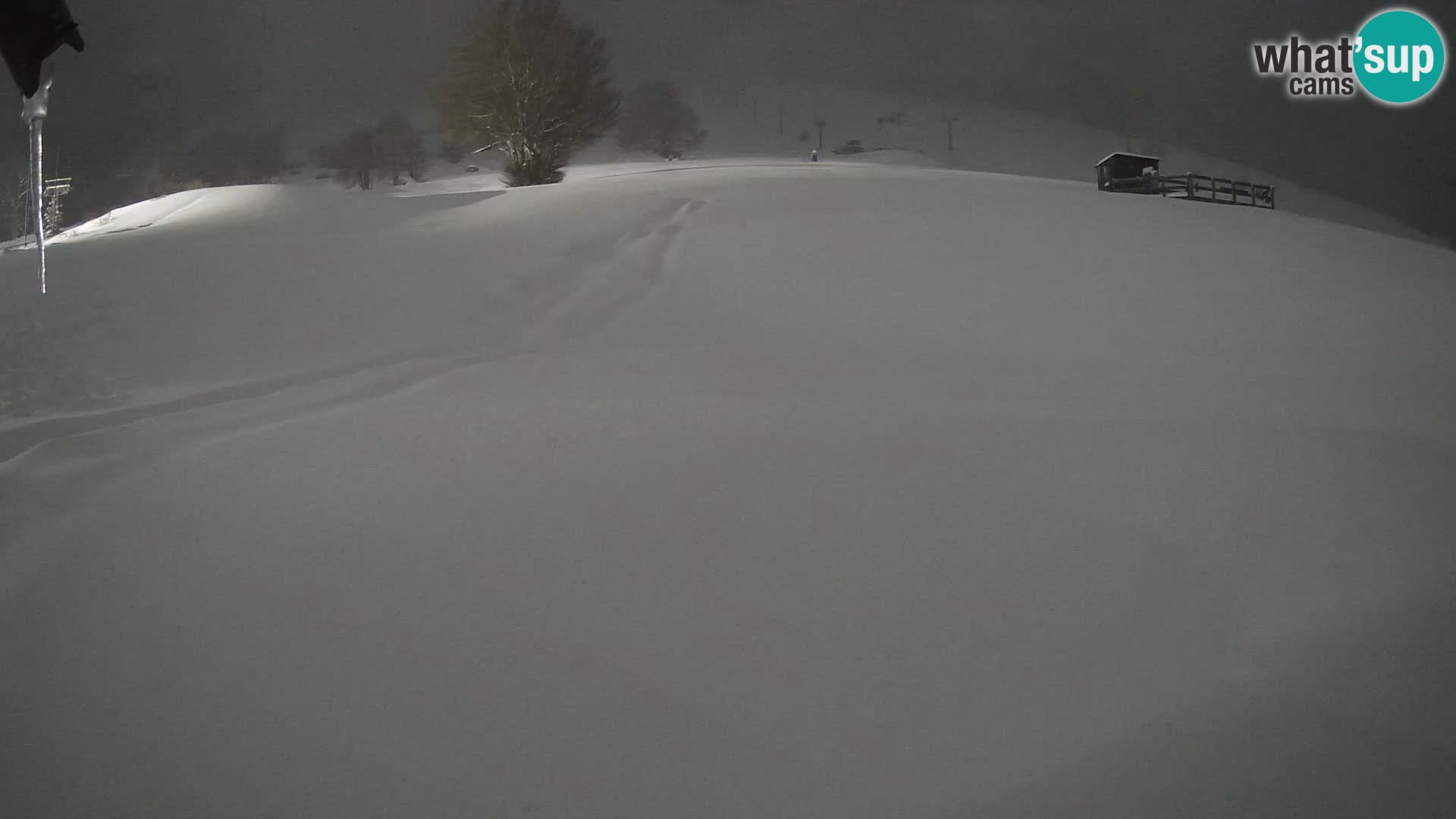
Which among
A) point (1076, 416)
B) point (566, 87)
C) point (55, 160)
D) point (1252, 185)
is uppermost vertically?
point (55, 160)

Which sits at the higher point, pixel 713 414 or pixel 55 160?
pixel 55 160

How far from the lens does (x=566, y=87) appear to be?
Result: 86.5 feet

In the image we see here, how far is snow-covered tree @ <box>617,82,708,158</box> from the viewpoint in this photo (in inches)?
2167

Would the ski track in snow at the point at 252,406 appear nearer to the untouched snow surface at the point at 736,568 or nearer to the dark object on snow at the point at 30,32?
the untouched snow surface at the point at 736,568

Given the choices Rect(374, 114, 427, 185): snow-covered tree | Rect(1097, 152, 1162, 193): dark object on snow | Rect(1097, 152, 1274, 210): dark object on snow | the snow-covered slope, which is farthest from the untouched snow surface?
the snow-covered slope

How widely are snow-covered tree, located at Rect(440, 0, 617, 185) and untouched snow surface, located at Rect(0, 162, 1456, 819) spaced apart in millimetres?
18346

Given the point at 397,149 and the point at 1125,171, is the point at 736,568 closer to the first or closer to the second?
the point at 1125,171

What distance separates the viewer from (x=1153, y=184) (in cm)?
2222

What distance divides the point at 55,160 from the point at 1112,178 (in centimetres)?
5661

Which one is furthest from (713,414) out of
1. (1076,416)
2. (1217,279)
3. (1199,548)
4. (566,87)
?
(566,87)

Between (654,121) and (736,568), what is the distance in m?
54.4

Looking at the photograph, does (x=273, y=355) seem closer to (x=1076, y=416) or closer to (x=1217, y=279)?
(x=1076, y=416)

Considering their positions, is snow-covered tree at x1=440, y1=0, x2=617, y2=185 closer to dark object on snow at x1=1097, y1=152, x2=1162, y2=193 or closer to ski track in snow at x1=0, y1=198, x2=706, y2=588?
dark object on snow at x1=1097, y1=152, x2=1162, y2=193

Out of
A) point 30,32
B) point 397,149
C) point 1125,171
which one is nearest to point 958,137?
point 397,149
